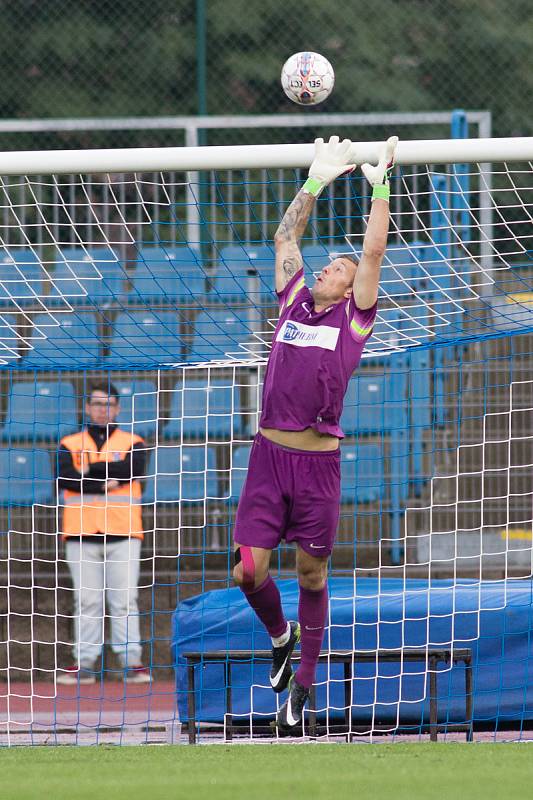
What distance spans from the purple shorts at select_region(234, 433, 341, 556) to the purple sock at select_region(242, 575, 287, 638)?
25cm

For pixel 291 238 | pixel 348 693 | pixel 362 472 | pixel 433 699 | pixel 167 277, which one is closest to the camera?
pixel 291 238

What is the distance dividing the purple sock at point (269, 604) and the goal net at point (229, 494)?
178 cm

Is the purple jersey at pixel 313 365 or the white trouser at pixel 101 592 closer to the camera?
the purple jersey at pixel 313 365

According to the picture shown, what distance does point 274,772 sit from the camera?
20.4 feet

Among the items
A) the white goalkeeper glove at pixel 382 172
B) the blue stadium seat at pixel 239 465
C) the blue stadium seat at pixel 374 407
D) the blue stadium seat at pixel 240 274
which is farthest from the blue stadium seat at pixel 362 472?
the white goalkeeper glove at pixel 382 172

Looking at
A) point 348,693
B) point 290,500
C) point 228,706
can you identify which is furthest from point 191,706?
point 290,500

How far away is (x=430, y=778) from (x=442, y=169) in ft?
29.7

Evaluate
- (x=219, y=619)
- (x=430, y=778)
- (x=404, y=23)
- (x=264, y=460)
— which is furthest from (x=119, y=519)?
(x=404, y=23)

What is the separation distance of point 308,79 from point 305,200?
90cm

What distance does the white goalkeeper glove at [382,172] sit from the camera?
683 cm

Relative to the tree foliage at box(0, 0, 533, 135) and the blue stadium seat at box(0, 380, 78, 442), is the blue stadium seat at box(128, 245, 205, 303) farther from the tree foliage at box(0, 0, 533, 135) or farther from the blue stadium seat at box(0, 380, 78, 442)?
the tree foliage at box(0, 0, 533, 135)

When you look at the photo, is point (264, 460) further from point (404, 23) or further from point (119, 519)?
point (404, 23)

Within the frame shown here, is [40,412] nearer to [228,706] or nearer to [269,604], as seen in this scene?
[228,706]

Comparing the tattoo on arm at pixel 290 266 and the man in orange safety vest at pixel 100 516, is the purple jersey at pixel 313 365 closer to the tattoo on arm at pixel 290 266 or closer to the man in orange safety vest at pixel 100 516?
the tattoo on arm at pixel 290 266
